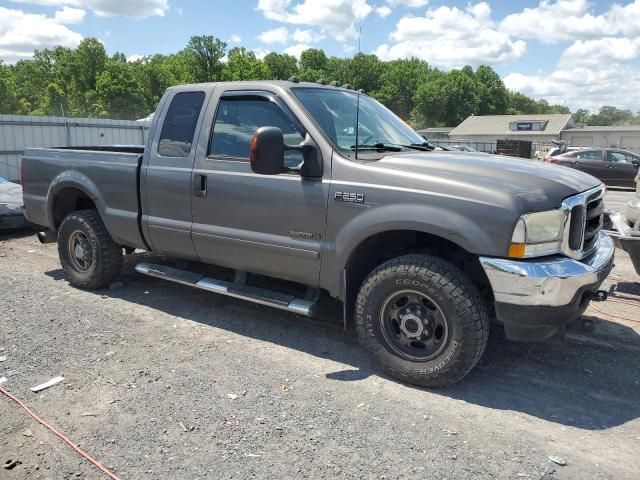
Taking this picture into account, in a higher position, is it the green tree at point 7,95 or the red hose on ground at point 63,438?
the green tree at point 7,95

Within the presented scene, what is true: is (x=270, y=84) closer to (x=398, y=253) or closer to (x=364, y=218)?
(x=364, y=218)

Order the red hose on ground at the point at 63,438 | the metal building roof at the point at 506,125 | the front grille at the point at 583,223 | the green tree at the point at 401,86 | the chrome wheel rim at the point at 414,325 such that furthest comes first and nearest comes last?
1. the green tree at the point at 401,86
2. the metal building roof at the point at 506,125
3. the chrome wheel rim at the point at 414,325
4. the front grille at the point at 583,223
5. the red hose on ground at the point at 63,438

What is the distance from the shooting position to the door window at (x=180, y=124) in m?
4.73

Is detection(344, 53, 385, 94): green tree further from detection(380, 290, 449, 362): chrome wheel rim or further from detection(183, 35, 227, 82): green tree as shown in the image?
detection(380, 290, 449, 362): chrome wheel rim

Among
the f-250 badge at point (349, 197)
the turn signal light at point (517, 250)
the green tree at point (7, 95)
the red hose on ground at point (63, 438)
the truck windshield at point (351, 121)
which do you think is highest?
the green tree at point (7, 95)

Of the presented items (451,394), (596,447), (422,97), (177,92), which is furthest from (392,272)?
(422,97)

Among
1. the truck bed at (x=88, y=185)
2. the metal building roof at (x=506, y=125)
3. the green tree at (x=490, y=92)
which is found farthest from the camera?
the green tree at (x=490, y=92)

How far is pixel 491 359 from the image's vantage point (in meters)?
4.16

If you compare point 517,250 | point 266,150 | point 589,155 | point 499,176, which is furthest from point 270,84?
point 589,155

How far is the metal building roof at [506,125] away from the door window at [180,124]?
74079 millimetres

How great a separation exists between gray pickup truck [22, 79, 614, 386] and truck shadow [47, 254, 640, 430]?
1.08ft

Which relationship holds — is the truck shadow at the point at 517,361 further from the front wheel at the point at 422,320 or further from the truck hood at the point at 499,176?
the truck hood at the point at 499,176

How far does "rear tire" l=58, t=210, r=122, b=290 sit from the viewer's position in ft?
18.2

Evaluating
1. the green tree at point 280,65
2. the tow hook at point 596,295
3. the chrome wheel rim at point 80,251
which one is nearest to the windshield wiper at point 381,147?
the tow hook at point 596,295
